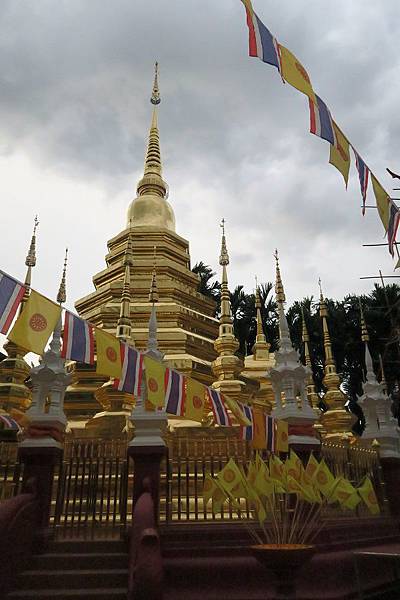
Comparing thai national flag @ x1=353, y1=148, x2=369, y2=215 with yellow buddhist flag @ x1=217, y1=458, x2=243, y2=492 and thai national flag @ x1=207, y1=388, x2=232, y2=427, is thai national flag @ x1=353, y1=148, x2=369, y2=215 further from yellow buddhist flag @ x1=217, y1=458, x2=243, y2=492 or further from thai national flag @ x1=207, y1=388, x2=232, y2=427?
yellow buddhist flag @ x1=217, y1=458, x2=243, y2=492

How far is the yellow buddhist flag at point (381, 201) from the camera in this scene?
9742 mm

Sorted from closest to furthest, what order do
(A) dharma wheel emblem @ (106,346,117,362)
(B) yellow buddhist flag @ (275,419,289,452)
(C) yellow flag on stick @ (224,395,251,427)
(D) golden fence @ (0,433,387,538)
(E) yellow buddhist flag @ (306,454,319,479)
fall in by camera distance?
(A) dharma wheel emblem @ (106,346,117,362) → (E) yellow buddhist flag @ (306,454,319,479) → (D) golden fence @ (0,433,387,538) → (C) yellow flag on stick @ (224,395,251,427) → (B) yellow buddhist flag @ (275,419,289,452)

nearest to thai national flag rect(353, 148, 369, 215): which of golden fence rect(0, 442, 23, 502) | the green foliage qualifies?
golden fence rect(0, 442, 23, 502)

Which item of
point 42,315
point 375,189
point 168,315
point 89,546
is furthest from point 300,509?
point 168,315

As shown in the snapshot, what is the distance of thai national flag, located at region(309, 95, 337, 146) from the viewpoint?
8320mm

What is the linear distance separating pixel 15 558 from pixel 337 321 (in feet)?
91.6

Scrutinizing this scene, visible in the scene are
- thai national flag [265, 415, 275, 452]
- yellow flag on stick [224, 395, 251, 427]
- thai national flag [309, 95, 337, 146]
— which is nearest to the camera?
yellow flag on stick [224, 395, 251, 427]

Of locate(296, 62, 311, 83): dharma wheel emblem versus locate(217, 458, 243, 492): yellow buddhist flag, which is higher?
locate(296, 62, 311, 83): dharma wheel emblem

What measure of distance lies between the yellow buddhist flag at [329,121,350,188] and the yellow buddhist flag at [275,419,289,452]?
4432 millimetres

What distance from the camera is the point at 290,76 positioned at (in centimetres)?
796

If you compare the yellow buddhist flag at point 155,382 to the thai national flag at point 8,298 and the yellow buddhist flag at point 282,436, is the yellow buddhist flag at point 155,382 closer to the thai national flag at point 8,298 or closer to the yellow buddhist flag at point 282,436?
the thai national flag at point 8,298

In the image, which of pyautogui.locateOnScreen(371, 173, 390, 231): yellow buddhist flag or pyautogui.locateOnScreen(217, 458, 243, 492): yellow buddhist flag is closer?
pyautogui.locateOnScreen(217, 458, 243, 492): yellow buddhist flag

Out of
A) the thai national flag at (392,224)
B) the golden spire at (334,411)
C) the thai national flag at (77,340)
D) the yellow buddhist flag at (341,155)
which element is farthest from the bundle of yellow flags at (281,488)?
the golden spire at (334,411)

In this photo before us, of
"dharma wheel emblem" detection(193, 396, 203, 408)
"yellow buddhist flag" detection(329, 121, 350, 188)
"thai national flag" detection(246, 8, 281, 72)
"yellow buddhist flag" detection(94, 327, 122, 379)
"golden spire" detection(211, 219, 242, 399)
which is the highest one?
"thai national flag" detection(246, 8, 281, 72)
